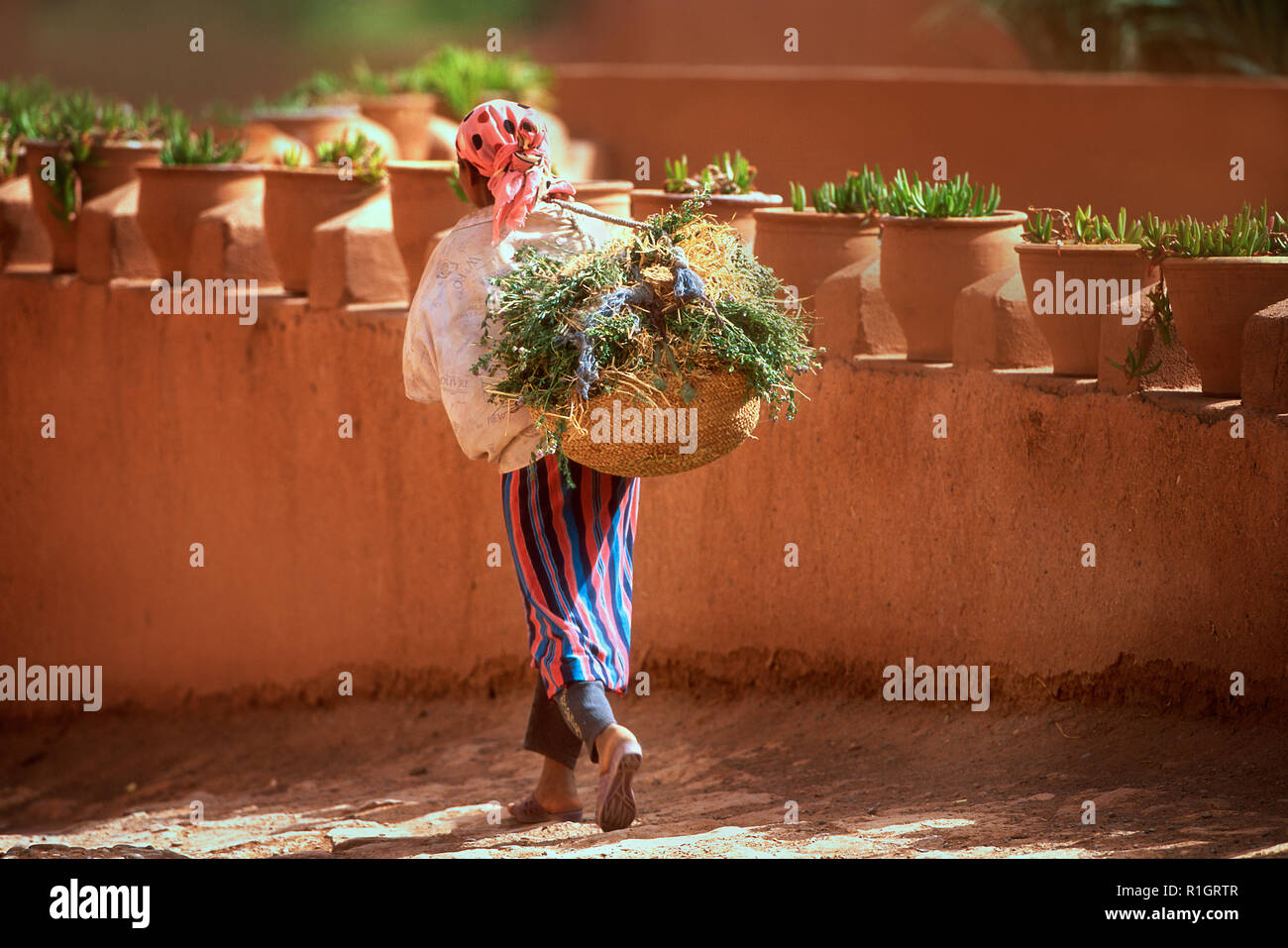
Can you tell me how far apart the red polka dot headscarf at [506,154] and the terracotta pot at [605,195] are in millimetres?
1428

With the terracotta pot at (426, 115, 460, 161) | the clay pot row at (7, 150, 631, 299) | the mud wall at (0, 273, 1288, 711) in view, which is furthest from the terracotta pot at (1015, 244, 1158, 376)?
the terracotta pot at (426, 115, 460, 161)

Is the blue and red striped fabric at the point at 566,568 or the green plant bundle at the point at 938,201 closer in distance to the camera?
the blue and red striped fabric at the point at 566,568

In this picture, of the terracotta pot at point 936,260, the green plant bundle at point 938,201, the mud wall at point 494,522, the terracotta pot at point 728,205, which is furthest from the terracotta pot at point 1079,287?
the terracotta pot at point 728,205

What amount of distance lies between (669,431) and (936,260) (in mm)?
1699

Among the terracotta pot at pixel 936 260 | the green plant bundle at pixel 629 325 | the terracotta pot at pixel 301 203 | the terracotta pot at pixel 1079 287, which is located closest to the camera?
the green plant bundle at pixel 629 325

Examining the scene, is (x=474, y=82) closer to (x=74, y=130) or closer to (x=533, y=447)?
(x=74, y=130)

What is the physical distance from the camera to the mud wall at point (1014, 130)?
8164 mm

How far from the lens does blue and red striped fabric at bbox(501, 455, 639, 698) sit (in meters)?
3.93

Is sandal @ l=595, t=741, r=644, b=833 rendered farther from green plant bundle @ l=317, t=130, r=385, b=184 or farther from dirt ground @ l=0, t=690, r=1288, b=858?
green plant bundle @ l=317, t=130, r=385, b=184

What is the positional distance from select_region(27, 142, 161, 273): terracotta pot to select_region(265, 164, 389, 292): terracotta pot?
91 centimetres

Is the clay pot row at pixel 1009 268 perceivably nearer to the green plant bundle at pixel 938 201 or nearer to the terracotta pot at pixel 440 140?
the green plant bundle at pixel 938 201

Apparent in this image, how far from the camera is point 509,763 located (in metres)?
5.40

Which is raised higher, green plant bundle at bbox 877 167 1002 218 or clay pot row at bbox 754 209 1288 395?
green plant bundle at bbox 877 167 1002 218
